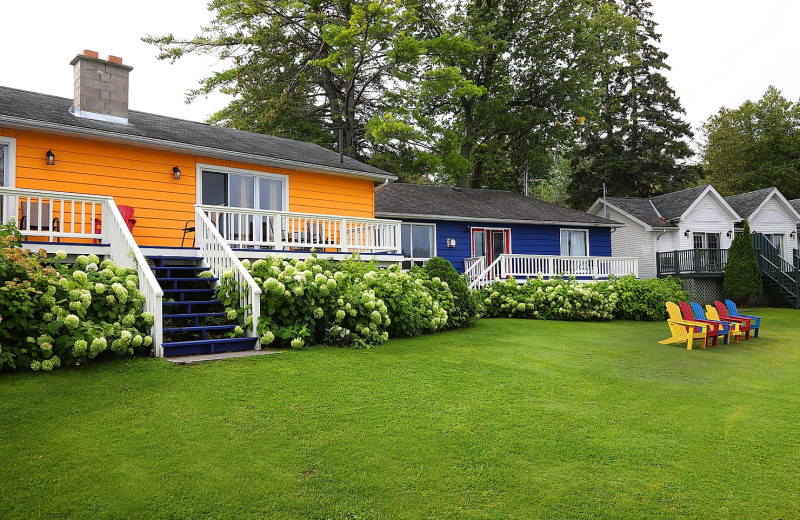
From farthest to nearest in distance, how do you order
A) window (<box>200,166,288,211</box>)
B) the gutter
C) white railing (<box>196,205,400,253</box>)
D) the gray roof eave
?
the gray roof eave < window (<box>200,166,288,211</box>) < white railing (<box>196,205,400,253</box>) < the gutter

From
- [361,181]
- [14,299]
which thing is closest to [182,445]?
[14,299]

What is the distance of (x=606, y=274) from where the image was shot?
1955cm

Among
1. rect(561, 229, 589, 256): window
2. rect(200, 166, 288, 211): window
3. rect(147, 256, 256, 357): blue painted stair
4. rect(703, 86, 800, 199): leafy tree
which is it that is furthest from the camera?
rect(703, 86, 800, 199): leafy tree

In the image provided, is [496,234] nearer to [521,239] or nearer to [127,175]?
[521,239]

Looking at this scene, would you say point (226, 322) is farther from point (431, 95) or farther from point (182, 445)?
point (431, 95)

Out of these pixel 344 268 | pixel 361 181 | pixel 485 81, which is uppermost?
pixel 485 81

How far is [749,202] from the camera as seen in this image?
2844 cm

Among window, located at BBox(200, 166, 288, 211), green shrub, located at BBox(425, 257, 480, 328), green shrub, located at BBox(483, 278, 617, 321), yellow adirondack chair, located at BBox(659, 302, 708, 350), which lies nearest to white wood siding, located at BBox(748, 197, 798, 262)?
green shrub, located at BBox(483, 278, 617, 321)

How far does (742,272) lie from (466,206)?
37.2 feet

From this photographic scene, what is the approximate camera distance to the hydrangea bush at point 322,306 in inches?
308

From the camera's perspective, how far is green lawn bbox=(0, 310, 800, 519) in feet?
10.9

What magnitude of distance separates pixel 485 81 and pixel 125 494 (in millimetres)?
29414

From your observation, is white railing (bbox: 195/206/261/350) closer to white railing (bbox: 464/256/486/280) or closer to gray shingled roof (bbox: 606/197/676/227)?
white railing (bbox: 464/256/486/280)

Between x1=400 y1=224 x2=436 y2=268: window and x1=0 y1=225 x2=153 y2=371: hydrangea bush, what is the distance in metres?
13.3
